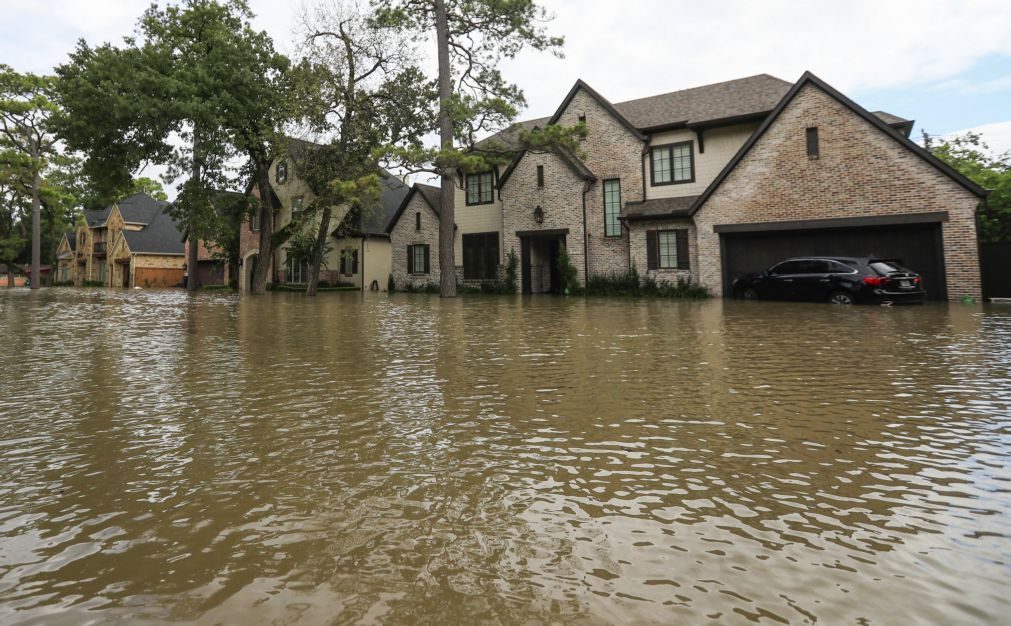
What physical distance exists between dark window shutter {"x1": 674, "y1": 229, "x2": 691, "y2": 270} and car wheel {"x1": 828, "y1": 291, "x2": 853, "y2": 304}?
7362mm

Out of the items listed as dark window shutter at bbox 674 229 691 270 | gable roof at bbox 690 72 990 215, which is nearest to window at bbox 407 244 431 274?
dark window shutter at bbox 674 229 691 270

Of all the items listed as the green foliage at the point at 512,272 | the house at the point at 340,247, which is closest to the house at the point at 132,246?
the house at the point at 340,247

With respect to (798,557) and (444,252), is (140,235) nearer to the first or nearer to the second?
(444,252)

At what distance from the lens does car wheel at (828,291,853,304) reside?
1381 cm

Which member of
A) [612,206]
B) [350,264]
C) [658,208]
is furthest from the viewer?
[350,264]

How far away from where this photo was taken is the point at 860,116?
16875mm

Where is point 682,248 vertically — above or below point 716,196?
below

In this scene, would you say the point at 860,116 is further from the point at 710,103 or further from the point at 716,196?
the point at 710,103

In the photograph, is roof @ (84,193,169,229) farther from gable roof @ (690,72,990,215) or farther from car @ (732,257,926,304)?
car @ (732,257,926,304)

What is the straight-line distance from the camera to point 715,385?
4340 millimetres

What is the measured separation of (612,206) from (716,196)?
497 cm

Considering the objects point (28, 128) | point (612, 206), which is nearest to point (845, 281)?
point (612, 206)

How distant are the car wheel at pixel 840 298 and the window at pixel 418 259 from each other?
19.9 m

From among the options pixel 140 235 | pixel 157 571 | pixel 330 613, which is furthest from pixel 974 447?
pixel 140 235
